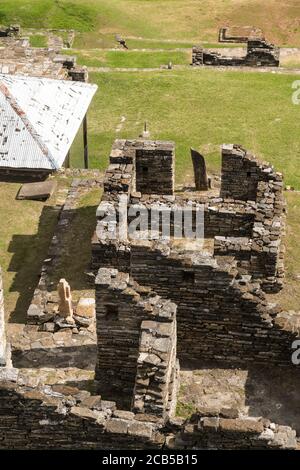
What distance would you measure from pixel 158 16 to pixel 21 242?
33.2m

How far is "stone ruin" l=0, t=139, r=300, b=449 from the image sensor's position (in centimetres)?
1071

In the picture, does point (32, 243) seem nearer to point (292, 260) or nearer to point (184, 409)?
point (292, 260)

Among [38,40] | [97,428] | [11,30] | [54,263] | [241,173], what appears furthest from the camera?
[11,30]

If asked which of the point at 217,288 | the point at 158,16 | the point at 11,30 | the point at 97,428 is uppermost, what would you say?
the point at 158,16

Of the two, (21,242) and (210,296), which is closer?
(210,296)

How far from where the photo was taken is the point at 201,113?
96.3 ft

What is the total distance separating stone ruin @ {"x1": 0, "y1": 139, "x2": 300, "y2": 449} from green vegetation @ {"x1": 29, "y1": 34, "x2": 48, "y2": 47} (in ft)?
69.0

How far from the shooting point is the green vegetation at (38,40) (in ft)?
130

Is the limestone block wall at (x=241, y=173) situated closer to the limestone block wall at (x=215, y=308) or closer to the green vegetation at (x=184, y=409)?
the limestone block wall at (x=215, y=308)

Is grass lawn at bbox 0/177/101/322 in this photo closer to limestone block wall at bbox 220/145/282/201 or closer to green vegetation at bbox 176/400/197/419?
limestone block wall at bbox 220/145/282/201

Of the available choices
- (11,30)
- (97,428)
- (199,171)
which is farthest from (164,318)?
(11,30)

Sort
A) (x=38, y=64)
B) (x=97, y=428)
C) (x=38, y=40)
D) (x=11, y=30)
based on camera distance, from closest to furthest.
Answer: (x=97, y=428) → (x=38, y=64) → (x=38, y=40) → (x=11, y=30)

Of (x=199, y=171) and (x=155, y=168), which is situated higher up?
(x=155, y=168)
